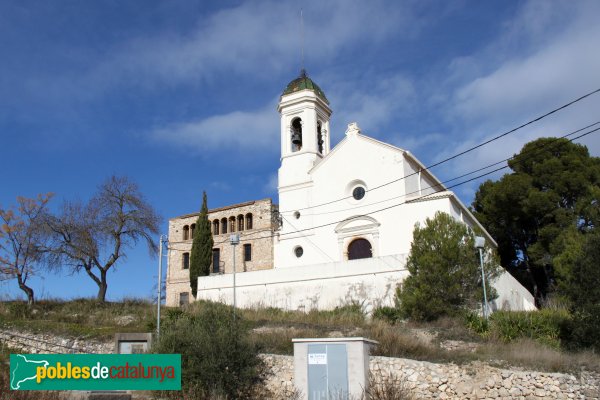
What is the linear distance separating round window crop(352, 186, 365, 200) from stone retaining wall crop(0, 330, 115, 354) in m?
15.1

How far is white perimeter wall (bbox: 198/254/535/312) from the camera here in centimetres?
2550

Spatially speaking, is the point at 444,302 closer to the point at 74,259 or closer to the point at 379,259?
the point at 379,259

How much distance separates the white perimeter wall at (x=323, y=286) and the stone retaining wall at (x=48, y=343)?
8.77 metres

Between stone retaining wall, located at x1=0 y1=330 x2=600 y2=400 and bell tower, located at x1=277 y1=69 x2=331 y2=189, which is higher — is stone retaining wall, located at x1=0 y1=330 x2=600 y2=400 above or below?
below

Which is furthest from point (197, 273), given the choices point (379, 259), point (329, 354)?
point (329, 354)

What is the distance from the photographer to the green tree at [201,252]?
34594 millimetres

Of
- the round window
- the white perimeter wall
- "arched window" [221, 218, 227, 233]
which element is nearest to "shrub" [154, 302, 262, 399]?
the white perimeter wall

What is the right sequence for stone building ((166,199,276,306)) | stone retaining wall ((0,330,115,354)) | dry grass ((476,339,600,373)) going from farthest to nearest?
stone building ((166,199,276,306)), stone retaining wall ((0,330,115,354)), dry grass ((476,339,600,373))

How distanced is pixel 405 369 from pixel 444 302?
23.0ft

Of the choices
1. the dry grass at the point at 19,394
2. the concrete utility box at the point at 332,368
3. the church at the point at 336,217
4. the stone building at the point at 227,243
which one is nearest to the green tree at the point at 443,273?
the church at the point at 336,217

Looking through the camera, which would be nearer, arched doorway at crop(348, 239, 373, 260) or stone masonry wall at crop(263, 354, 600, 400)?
stone masonry wall at crop(263, 354, 600, 400)

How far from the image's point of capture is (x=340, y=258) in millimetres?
30000

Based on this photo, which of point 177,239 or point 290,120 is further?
point 177,239

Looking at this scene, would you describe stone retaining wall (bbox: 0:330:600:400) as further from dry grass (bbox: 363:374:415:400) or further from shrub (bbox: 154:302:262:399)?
shrub (bbox: 154:302:262:399)
